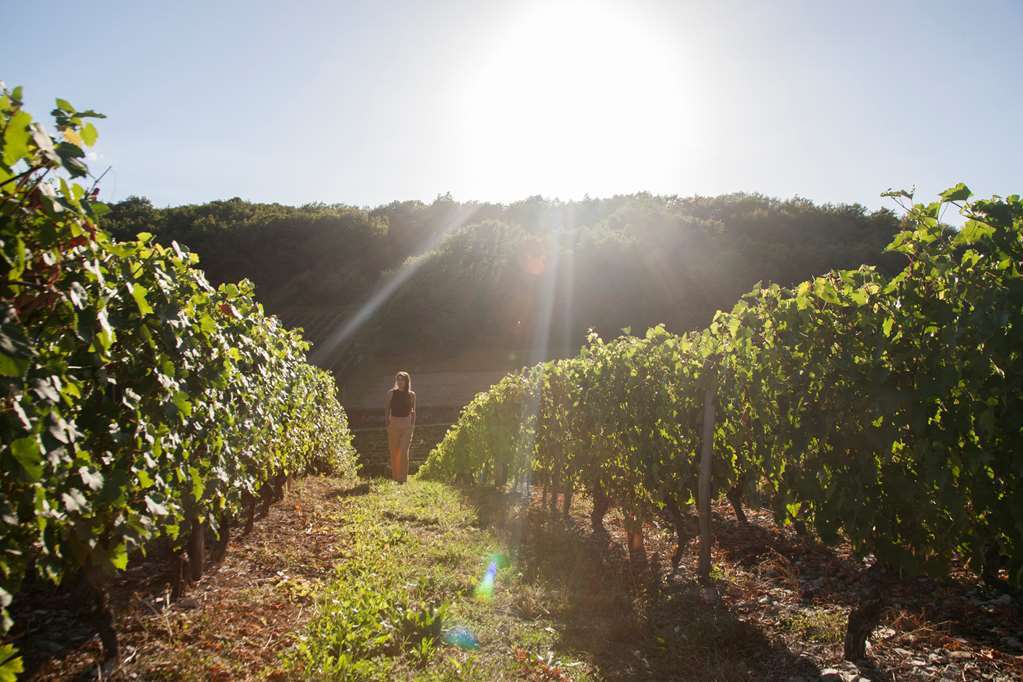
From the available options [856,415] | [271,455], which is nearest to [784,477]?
[856,415]

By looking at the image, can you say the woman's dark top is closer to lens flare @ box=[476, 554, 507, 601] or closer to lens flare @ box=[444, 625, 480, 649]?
lens flare @ box=[476, 554, 507, 601]

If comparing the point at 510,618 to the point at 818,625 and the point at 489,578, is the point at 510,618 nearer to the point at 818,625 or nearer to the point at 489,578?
the point at 489,578

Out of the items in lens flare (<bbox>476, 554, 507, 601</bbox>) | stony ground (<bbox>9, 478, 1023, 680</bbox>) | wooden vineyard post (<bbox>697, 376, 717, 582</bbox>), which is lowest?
lens flare (<bbox>476, 554, 507, 601</bbox>)

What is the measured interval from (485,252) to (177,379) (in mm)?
41158

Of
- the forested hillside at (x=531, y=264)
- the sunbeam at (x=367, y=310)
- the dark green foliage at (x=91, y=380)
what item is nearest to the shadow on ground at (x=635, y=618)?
the dark green foliage at (x=91, y=380)

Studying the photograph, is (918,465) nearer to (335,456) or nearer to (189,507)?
(189,507)

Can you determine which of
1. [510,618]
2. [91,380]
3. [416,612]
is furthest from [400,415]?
[91,380]

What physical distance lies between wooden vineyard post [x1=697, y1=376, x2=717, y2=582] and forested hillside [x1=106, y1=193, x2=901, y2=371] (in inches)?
1266

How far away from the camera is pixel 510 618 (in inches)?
191

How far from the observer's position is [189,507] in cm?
422

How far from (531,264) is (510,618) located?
3907 centimetres

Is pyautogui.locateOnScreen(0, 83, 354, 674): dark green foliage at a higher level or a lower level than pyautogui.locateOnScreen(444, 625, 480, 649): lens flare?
higher

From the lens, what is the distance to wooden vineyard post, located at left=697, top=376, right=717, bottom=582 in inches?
223

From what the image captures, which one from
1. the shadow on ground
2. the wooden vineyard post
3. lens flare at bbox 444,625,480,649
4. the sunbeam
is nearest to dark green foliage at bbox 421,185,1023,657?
the wooden vineyard post
